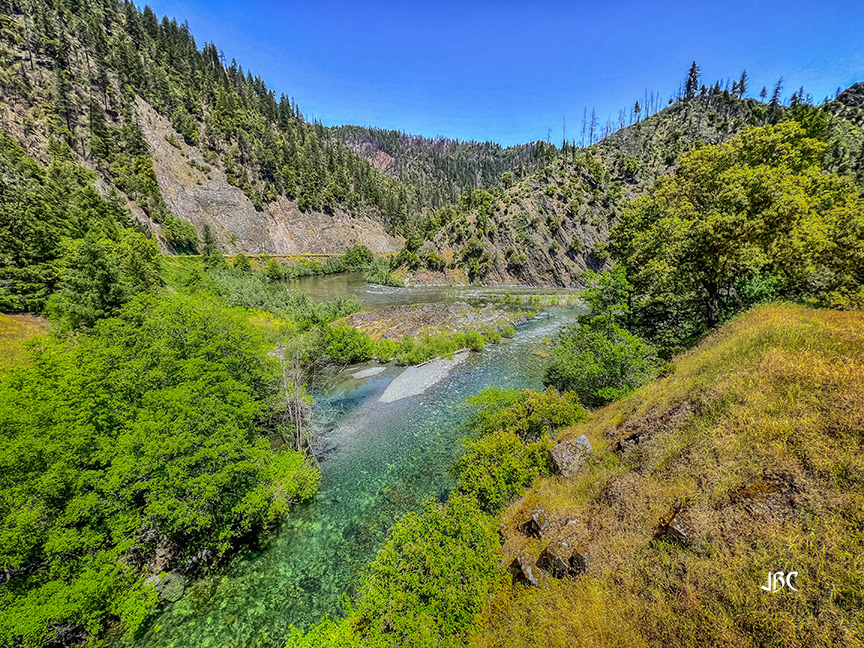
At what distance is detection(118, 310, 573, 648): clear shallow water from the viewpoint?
12.4 meters

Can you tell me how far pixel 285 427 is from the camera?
20922mm

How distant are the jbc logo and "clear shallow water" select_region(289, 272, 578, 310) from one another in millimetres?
58024

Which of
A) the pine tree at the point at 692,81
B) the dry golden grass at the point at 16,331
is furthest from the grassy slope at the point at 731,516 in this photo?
the pine tree at the point at 692,81

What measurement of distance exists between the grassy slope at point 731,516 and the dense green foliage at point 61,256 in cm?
3235

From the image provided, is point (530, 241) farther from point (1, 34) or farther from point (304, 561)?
point (1, 34)

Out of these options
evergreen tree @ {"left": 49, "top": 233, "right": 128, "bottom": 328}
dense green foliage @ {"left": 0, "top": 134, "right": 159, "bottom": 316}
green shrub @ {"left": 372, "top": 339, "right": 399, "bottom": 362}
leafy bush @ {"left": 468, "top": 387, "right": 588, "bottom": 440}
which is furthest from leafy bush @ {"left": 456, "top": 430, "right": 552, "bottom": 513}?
evergreen tree @ {"left": 49, "top": 233, "right": 128, "bottom": 328}

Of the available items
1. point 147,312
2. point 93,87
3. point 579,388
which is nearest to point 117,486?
point 147,312

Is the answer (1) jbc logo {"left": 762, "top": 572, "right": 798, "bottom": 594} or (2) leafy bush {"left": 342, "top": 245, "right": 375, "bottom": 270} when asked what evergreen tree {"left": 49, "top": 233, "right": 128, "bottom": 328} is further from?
(2) leafy bush {"left": 342, "top": 245, "right": 375, "bottom": 270}

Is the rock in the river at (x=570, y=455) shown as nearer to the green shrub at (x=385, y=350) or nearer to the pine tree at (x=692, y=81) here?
the green shrub at (x=385, y=350)

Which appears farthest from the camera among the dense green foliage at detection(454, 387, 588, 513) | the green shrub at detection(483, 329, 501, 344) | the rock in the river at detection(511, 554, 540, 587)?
the green shrub at detection(483, 329, 501, 344)

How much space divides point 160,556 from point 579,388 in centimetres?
2545

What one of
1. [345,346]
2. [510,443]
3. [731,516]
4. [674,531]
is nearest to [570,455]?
[510,443]

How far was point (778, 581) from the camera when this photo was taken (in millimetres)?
6270

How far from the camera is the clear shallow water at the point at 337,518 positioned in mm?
12367
